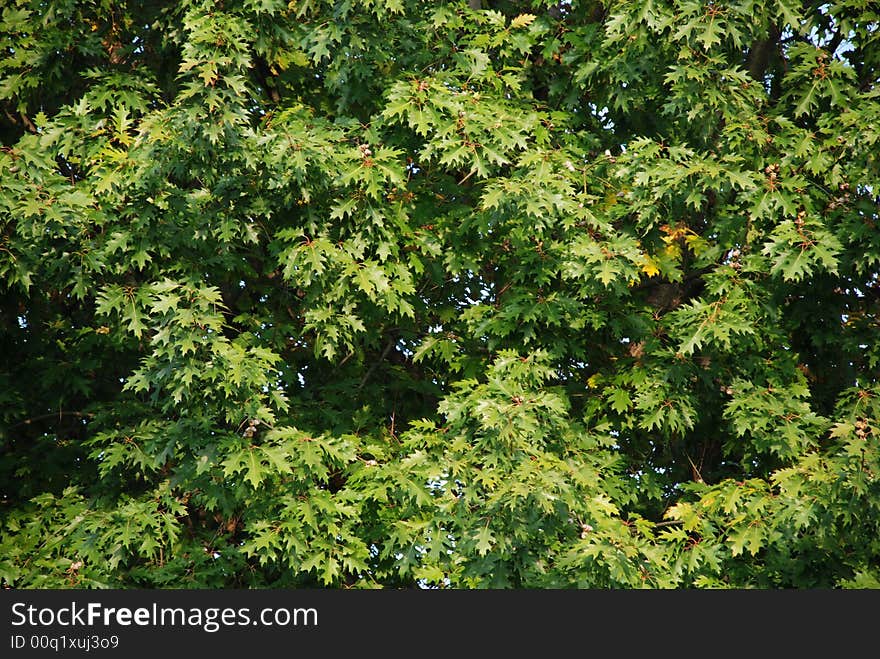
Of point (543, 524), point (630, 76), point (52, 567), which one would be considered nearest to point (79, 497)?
point (52, 567)

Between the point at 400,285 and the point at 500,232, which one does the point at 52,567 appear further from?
the point at 500,232

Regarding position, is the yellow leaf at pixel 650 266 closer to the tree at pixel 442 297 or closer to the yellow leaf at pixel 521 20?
the tree at pixel 442 297

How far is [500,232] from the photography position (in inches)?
443

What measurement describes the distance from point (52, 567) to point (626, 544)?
4463mm

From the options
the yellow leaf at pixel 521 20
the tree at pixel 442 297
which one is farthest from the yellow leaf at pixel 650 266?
the yellow leaf at pixel 521 20

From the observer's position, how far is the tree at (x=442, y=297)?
991 cm

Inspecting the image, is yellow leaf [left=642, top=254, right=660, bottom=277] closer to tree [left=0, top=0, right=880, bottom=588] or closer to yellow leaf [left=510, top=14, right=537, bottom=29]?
tree [left=0, top=0, right=880, bottom=588]

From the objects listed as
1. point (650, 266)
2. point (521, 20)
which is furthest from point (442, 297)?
point (521, 20)

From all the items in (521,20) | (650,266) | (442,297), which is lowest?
(650,266)

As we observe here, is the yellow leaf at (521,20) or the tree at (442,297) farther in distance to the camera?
the yellow leaf at (521,20)

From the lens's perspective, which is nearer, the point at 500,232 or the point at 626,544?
the point at 626,544

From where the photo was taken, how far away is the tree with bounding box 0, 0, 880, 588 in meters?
9.91

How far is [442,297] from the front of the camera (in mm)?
A: 11602

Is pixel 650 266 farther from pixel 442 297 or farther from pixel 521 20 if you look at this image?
pixel 521 20
